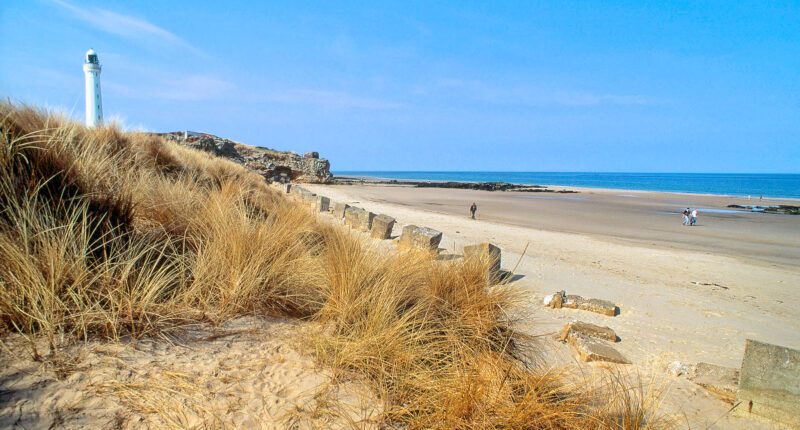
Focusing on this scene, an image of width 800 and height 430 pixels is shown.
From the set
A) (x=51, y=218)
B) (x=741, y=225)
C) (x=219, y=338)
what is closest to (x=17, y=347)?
(x=219, y=338)

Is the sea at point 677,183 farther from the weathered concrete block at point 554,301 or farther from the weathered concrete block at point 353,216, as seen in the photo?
the weathered concrete block at point 554,301

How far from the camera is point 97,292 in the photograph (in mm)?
2037

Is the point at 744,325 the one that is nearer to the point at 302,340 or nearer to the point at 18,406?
the point at 302,340

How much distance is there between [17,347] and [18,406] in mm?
362

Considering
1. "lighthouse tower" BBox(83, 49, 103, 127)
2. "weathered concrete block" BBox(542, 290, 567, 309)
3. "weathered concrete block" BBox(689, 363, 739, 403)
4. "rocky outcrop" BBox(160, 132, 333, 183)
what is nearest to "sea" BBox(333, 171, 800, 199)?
"rocky outcrop" BBox(160, 132, 333, 183)

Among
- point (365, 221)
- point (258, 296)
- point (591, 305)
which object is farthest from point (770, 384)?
point (365, 221)

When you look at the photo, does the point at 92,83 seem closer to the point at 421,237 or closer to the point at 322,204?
the point at 322,204

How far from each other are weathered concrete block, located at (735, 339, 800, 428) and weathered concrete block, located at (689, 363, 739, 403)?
0.49 feet

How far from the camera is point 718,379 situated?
2.85 m

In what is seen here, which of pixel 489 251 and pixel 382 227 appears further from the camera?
pixel 382 227

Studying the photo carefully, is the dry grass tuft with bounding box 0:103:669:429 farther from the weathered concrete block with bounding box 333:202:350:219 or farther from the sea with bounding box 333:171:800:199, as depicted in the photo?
the sea with bounding box 333:171:800:199

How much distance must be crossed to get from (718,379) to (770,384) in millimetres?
401

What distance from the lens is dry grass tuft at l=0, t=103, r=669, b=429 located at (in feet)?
6.16

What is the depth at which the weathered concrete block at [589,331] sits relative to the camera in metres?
3.53
